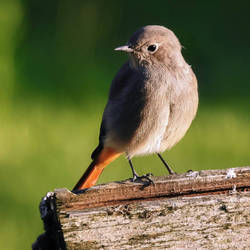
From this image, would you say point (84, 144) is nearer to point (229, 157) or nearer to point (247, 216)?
point (229, 157)

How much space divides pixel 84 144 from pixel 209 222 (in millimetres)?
2460

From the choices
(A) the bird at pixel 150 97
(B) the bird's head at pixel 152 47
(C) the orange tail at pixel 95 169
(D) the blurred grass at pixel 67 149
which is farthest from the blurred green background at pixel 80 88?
(B) the bird's head at pixel 152 47

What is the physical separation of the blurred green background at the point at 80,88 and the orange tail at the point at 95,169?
727 mm

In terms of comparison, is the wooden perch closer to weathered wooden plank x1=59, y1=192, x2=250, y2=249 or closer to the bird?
weathered wooden plank x1=59, y1=192, x2=250, y2=249

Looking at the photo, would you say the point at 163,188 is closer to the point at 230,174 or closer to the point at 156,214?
the point at 156,214

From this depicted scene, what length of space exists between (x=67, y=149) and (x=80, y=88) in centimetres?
47

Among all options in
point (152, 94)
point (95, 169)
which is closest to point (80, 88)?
point (95, 169)

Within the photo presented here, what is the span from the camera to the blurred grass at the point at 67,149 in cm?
393

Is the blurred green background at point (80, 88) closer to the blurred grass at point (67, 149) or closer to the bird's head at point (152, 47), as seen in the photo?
the blurred grass at point (67, 149)

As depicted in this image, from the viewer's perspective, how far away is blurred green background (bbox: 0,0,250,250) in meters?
4.02

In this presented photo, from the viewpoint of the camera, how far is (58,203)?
5.60 ft

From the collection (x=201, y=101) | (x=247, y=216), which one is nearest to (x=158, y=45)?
(x=247, y=216)

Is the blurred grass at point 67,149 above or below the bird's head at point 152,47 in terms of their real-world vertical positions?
above

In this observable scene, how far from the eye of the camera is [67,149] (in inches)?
163
